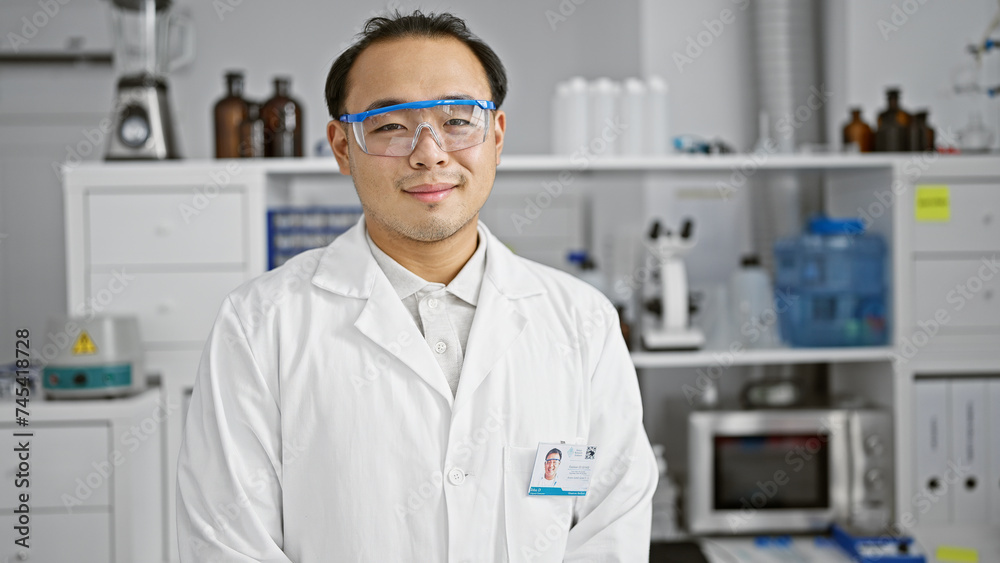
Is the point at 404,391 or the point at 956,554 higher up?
the point at 404,391

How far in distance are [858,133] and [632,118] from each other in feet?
2.25

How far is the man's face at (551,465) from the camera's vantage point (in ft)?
4.06

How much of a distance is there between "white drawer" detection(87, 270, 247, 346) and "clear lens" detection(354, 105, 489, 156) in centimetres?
99

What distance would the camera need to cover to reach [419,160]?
1188 millimetres

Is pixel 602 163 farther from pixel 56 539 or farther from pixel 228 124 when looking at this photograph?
pixel 56 539

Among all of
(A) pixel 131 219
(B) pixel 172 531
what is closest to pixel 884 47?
(A) pixel 131 219

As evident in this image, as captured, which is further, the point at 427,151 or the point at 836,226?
the point at 836,226

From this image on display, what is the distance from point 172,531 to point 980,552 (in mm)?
2074

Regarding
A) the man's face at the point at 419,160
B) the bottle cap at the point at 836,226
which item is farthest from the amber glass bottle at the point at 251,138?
the bottle cap at the point at 836,226

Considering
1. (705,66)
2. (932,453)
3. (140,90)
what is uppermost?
(705,66)

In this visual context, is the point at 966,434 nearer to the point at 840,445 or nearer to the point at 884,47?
the point at 840,445

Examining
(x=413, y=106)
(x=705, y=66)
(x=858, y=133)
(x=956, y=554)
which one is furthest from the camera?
(x=705, y=66)

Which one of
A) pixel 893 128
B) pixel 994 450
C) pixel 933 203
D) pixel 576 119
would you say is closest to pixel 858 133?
pixel 893 128

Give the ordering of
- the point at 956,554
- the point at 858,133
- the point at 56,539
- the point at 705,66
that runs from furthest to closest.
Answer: the point at 705,66, the point at 858,133, the point at 956,554, the point at 56,539
